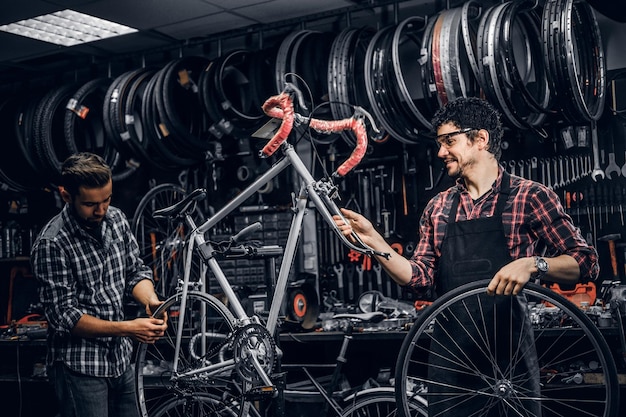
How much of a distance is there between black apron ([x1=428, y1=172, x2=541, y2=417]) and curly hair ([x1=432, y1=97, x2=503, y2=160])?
0.21 meters

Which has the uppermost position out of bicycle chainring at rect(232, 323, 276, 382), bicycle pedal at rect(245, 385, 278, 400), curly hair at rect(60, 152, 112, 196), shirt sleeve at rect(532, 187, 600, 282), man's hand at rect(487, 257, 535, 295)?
curly hair at rect(60, 152, 112, 196)

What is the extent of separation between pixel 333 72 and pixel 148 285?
217 centimetres

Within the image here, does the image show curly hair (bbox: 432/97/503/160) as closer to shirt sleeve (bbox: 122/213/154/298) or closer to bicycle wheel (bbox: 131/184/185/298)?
shirt sleeve (bbox: 122/213/154/298)

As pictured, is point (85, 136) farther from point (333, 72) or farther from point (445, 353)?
point (445, 353)

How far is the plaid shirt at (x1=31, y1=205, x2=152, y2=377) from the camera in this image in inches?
133

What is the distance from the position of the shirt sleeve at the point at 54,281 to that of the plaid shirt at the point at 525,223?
1.47 m

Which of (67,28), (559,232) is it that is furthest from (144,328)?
(67,28)

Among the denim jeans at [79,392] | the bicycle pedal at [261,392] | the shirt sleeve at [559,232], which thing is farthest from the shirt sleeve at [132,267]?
the shirt sleeve at [559,232]

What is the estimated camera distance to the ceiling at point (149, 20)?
535 cm

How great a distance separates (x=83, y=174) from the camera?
3357 mm

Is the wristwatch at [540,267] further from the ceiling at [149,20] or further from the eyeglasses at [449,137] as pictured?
the ceiling at [149,20]

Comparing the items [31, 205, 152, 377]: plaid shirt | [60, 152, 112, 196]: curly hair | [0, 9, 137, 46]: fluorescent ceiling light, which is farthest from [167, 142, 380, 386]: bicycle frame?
[0, 9, 137, 46]: fluorescent ceiling light

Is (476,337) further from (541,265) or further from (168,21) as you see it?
(168,21)

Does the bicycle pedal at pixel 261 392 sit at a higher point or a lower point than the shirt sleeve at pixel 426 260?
lower
